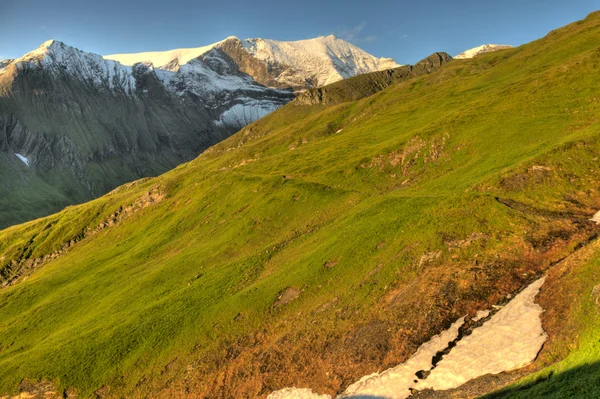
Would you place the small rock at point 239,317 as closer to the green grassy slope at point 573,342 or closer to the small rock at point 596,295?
the green grassy slope at point 573,342

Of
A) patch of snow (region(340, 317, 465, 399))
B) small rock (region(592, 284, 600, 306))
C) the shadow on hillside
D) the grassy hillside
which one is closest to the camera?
the shadow on hillside

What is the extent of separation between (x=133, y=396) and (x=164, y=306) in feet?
47.0

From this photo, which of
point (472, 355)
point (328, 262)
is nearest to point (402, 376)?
point (472, 355)

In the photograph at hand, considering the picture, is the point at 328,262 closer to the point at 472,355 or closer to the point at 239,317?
the point at 239,317

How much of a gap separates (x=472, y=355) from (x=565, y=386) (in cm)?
1010

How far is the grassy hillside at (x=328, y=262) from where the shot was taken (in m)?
35.3

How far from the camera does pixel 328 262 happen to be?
48.2m

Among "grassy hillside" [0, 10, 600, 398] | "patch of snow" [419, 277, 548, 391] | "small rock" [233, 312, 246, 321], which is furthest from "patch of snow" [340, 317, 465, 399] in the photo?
"small rock" [233, 312, 246, 321]

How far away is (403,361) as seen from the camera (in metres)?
30.4

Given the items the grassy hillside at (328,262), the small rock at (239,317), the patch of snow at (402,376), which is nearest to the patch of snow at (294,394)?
the grassy hillside at (328,262)

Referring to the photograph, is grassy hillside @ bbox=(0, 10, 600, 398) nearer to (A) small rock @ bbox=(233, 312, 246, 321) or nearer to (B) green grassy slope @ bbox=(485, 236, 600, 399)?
(A) small rock @ bbox=(233, 312, 246, 321)

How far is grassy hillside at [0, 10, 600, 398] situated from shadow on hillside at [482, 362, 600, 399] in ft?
5.48

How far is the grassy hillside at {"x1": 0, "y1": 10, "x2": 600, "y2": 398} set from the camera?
3534cm

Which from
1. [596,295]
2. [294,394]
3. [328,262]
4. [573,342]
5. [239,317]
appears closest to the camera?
[573,342]
